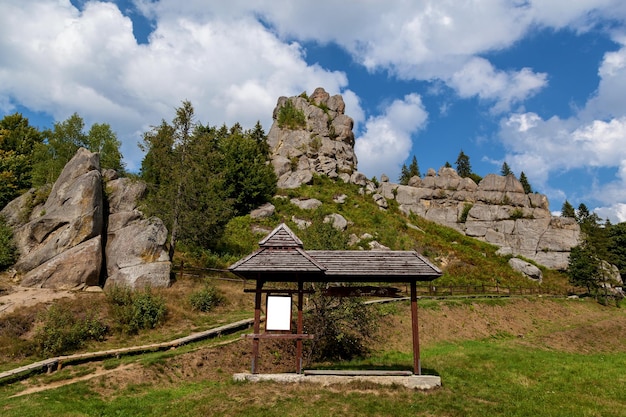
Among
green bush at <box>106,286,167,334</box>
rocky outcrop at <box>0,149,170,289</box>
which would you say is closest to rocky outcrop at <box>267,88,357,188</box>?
rocky outcrop at <box>0,149,170,289</box>

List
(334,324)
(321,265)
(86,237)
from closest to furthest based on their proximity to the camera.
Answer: (321,265)
(334,324)
(86,237)

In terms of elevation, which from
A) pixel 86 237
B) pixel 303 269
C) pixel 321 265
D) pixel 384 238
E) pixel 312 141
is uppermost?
pixel 312 141

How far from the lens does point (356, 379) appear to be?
1336cm

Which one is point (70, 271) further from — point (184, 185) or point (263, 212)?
point (263, 212)

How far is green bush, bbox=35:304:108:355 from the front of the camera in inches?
656

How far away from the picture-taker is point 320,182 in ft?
210

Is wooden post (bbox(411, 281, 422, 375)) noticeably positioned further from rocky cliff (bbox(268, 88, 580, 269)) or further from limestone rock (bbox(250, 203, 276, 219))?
rocky cliff (bbox(268, 88, 580, 269))

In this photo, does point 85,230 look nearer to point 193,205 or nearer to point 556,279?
point 193,205

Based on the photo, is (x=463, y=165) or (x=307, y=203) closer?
(x=307, y=203)

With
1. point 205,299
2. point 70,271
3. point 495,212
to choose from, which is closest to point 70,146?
point 70,271

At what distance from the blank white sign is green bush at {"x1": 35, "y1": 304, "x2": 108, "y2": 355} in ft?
32.9

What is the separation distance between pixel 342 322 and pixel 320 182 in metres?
46.2

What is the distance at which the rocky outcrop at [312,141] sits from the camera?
213ft

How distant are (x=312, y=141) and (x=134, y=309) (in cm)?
5514
